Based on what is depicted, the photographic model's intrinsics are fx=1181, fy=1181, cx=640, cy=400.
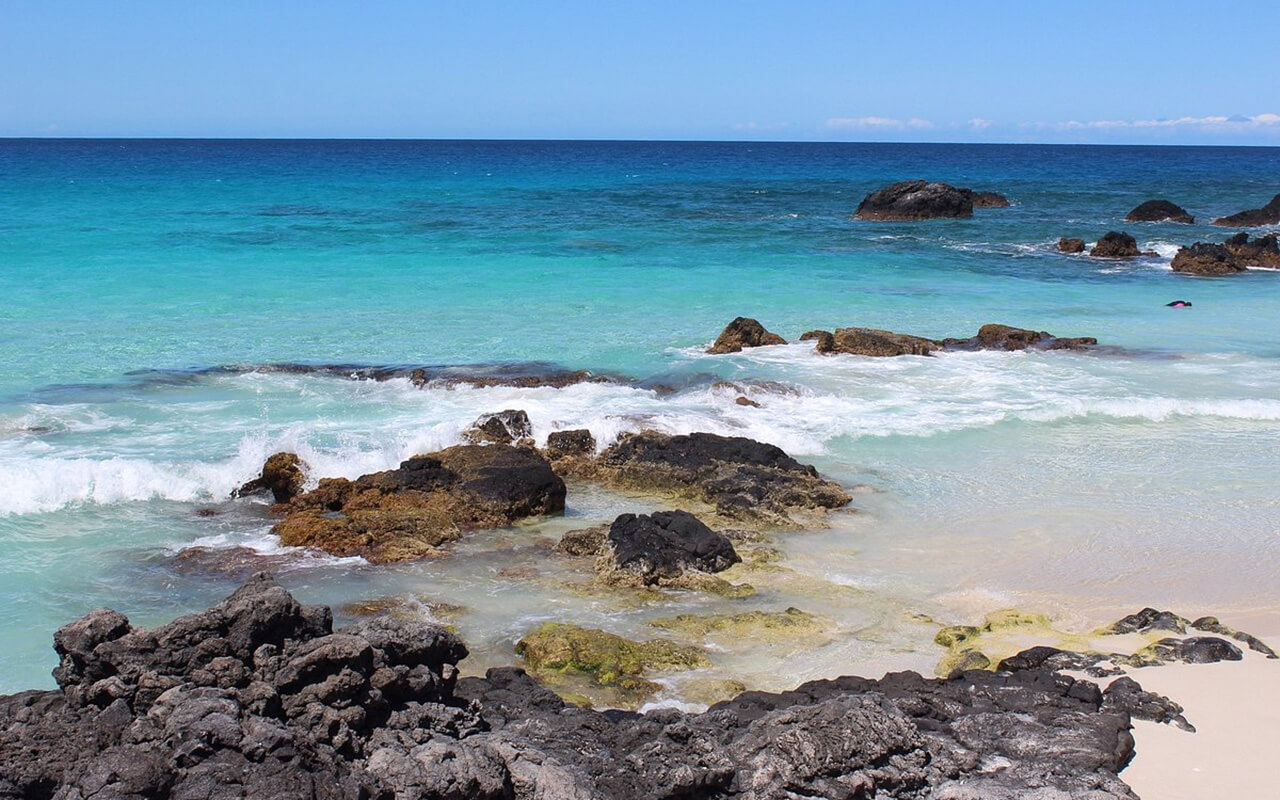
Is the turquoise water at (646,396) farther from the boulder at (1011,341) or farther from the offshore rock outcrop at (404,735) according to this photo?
the offshore rock outcrop at (404,735)

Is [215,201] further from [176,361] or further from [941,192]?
[176,361]

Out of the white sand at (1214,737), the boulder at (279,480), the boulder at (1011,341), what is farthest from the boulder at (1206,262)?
the boulder at (279,480)

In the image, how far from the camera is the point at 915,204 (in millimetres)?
46469

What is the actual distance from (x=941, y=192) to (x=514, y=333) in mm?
30112

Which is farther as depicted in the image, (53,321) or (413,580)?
(53,321)

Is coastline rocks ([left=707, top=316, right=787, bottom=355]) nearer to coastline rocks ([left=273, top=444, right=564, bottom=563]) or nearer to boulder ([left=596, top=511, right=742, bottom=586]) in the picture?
coastline rocks ([left=273, top=444, right=564, bottom=563])

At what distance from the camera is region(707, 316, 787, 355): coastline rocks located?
2008 centimetres

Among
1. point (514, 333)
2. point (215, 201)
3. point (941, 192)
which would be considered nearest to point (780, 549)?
point (514, 333)

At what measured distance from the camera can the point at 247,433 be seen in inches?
579

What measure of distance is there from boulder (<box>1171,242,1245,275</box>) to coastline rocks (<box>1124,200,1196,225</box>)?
15.0m

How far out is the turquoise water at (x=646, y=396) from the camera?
10.3 m

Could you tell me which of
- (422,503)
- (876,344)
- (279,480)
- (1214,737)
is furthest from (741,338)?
(1214,737)

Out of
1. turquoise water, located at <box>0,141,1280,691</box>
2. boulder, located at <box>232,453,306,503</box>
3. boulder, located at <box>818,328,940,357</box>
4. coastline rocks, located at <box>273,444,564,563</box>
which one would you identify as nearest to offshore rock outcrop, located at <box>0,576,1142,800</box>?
turquoise water, located at <box>0,141,1280,691</box>

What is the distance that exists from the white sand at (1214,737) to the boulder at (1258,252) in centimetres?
2739
